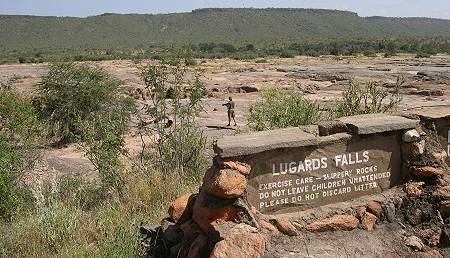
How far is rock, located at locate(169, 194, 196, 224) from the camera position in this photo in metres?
5.25

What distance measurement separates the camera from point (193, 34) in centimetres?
11938

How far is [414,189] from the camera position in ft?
17.7

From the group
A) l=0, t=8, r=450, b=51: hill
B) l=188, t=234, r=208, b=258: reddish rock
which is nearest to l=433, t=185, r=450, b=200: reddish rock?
l=188, t=234, r=208, b=258: reddish rock

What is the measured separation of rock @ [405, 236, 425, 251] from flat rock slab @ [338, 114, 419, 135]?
3.62ft

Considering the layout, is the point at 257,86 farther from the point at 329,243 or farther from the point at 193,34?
the point at 193,34

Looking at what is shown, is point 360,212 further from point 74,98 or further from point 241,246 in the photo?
point 74,98

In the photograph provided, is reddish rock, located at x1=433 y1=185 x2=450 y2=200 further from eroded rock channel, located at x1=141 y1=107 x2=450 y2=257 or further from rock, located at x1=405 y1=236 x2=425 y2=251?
rock, located at x1=405 y1=236 x2=425 y2=251

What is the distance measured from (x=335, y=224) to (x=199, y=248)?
53.2 inches

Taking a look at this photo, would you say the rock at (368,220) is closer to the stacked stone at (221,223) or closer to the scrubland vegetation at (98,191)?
the stacked stone at (221,223)

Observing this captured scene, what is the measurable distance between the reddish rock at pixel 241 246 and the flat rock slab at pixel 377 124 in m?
1.60

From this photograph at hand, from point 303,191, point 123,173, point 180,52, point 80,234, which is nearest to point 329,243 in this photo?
point 303,191

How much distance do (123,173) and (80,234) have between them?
2.58 meters

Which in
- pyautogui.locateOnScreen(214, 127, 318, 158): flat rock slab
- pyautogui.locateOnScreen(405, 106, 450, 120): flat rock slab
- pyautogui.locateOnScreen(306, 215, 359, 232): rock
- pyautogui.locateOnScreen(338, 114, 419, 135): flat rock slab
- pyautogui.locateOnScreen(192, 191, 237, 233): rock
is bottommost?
pyautogui.locateOnScreen(306, 215, 359, 232): rock

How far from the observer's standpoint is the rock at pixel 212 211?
15.1 feet
